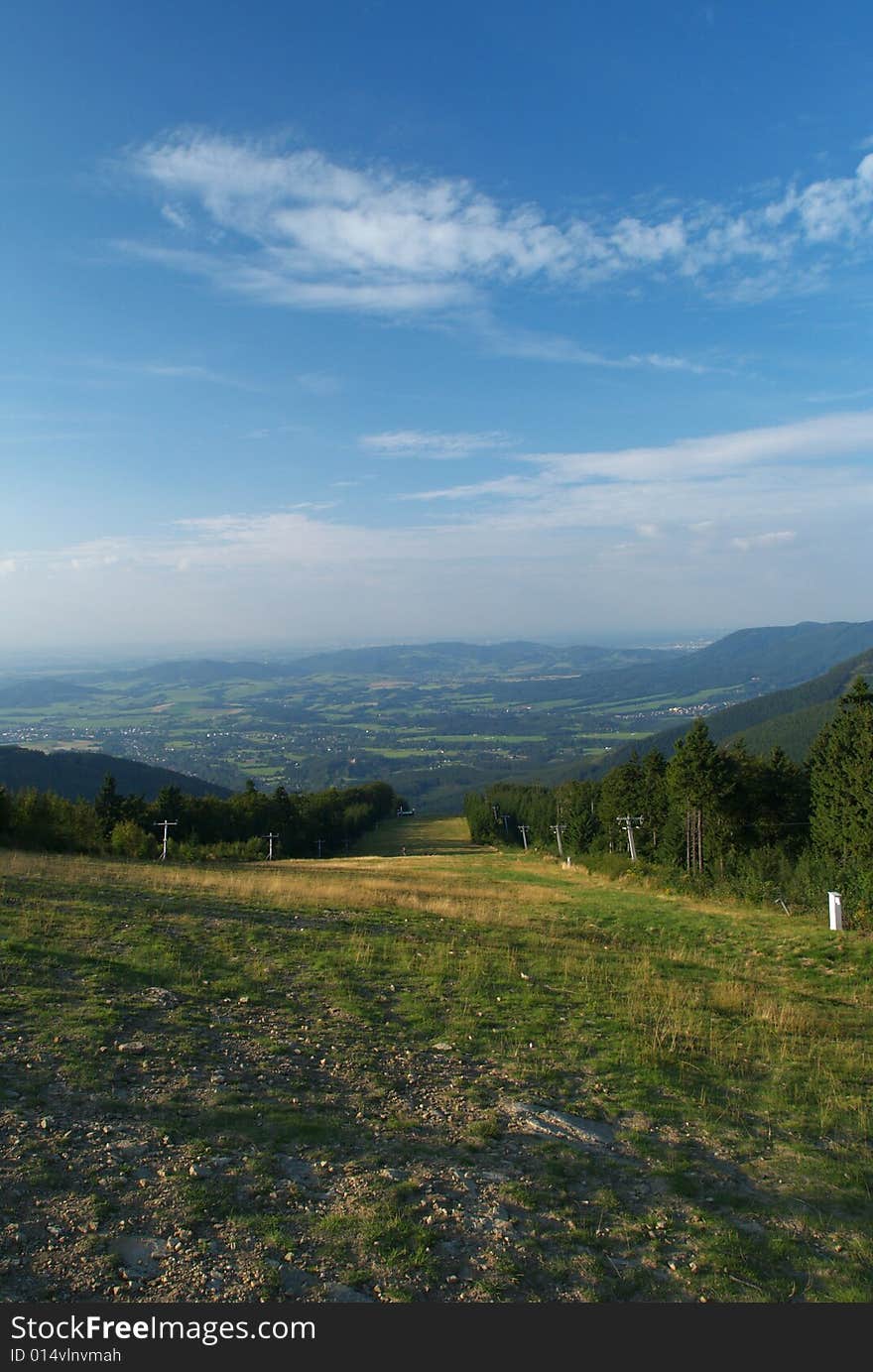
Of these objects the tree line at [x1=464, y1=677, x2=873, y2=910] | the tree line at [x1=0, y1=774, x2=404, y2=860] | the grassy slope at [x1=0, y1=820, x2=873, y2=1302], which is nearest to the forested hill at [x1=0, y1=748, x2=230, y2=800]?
the tree line at [x1=0, y1=774, x2=404, y2=860]

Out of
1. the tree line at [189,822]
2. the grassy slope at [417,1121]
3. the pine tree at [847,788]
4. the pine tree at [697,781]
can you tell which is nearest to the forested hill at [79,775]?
the tree line at [189,822]

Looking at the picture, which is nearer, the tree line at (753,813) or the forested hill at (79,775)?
the tree line at (753,813)

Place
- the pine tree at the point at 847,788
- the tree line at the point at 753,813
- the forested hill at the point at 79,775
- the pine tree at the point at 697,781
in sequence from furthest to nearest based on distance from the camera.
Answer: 1. the forested hill at the point at 79,775
2. the pine tree at the point at 697,781
3. the pine tree at the point at 847,788
4. the tree line at the point at 753,813

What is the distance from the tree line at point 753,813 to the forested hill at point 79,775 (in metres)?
76.6

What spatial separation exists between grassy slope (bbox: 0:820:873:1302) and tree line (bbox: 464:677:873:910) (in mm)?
19456

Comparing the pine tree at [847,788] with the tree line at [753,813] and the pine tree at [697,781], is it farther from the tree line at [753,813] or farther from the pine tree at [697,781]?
the pine tree at [697,781]

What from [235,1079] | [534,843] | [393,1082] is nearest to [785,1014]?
[393,1082]

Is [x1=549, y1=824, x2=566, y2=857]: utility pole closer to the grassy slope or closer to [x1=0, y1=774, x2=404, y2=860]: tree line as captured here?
[x1=0, y1=774, x2=404, y2=860]: tree line

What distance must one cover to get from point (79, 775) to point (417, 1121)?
134 meters

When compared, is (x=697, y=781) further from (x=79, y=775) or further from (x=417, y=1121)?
(x=79, y=775)

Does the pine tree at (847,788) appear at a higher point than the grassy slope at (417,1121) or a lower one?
lower

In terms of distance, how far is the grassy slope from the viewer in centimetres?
476

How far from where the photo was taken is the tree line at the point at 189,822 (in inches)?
1688

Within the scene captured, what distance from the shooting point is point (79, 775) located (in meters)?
125
